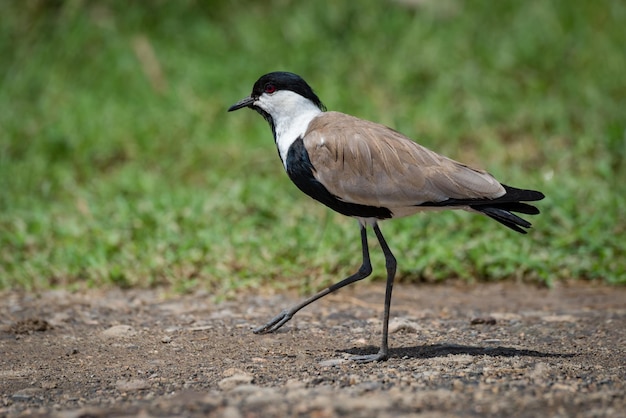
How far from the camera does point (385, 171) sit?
4281 millimetres

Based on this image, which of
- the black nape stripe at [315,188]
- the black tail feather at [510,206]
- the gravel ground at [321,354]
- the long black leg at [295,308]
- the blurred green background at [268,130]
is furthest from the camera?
the blurred green background at [268,130]

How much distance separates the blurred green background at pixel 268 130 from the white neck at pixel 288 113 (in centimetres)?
120

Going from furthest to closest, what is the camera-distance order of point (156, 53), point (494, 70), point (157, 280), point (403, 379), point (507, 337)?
1. point (156, 53)
2. point (494, 70)
3. point (157, 280)
4. point (507, 337)
5. point (403, 379)

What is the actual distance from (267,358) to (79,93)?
17.4ft

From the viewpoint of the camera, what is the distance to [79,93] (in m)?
8.66

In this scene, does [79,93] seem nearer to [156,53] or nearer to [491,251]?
[156,53]

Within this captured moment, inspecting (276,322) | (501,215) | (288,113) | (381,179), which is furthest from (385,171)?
(276,322)

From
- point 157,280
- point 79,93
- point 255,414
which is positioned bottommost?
point 255,414

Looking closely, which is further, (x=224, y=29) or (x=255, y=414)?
(x=224, y=29)

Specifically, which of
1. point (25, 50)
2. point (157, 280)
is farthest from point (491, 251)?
point (25, 50)

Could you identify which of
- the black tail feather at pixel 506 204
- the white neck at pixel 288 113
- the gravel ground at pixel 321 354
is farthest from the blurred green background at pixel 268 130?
the black tail feather at pixel 506 204

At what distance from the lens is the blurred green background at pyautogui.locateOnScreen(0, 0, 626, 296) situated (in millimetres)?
5777

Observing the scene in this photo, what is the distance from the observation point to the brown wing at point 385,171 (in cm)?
418

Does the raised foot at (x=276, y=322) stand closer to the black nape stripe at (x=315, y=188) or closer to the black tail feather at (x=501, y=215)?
the black nape stripe at (x=315, y=188)
